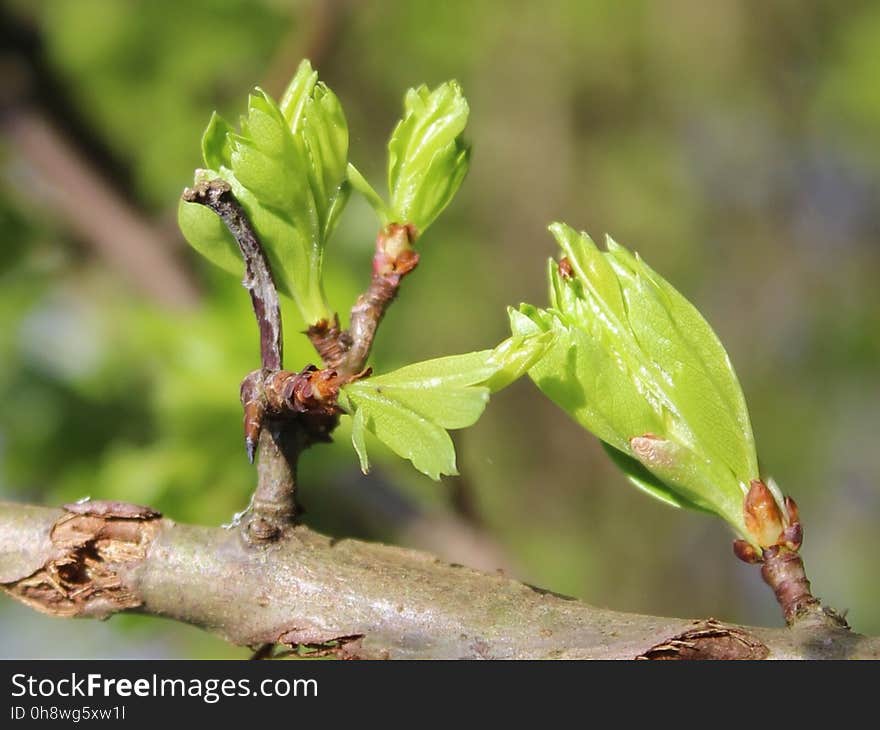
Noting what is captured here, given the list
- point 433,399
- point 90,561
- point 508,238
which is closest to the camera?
point 433,399

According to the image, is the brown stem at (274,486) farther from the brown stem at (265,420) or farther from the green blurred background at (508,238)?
the green blurred background at (508,238)

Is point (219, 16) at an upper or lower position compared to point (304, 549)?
upper

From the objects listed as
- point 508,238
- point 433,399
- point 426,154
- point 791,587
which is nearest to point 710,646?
point 791,587

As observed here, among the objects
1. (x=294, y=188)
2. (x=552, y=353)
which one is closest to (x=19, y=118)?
(x=294, y=188)

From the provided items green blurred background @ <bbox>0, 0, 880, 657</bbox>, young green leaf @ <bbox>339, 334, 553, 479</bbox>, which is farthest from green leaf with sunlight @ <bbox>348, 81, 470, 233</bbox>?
green blurred background @ <bbox>0, 0, 880, 657</bbox>

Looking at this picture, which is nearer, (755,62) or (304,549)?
(304,549)

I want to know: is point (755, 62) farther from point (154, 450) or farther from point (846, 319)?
point (154, 450)

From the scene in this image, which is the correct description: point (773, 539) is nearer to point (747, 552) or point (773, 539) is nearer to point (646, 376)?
point (747, 552)
